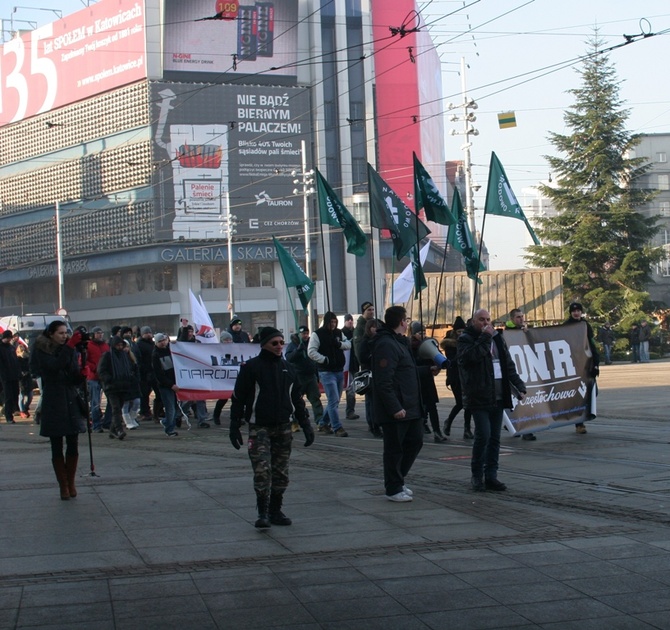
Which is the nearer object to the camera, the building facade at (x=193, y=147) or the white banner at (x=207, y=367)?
the white banner at (x=207, y=367)

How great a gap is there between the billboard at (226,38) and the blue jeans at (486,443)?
54135mm

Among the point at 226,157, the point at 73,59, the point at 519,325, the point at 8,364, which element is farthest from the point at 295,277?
the point at 73,59

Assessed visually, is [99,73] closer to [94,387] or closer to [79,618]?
[94,387]

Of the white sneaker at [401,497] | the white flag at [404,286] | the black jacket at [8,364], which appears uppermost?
the white flag at [404,286]

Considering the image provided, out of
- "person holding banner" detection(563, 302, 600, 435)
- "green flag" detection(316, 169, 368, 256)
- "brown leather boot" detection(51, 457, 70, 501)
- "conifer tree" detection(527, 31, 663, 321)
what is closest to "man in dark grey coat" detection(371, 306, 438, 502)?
"brown leather boot" detection(51, 457, 70, 501)

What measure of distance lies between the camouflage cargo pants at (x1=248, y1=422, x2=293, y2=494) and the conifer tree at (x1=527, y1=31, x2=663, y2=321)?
42913 millimetres

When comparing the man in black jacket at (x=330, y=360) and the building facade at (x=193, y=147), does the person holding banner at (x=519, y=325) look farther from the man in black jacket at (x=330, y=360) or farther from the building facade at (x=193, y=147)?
the building facade at (x=193, y=147)

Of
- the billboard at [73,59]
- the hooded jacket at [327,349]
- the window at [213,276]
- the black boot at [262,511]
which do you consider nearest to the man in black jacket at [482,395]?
the black boot at [262,511]

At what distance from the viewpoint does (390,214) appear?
18.4 meters

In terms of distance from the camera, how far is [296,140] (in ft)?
209

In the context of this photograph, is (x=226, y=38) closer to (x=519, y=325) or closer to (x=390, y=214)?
(x=390, y=214)

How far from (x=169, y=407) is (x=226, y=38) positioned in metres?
49.2

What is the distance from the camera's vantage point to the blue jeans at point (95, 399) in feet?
58.0

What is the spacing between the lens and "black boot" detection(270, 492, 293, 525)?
27.0ft
